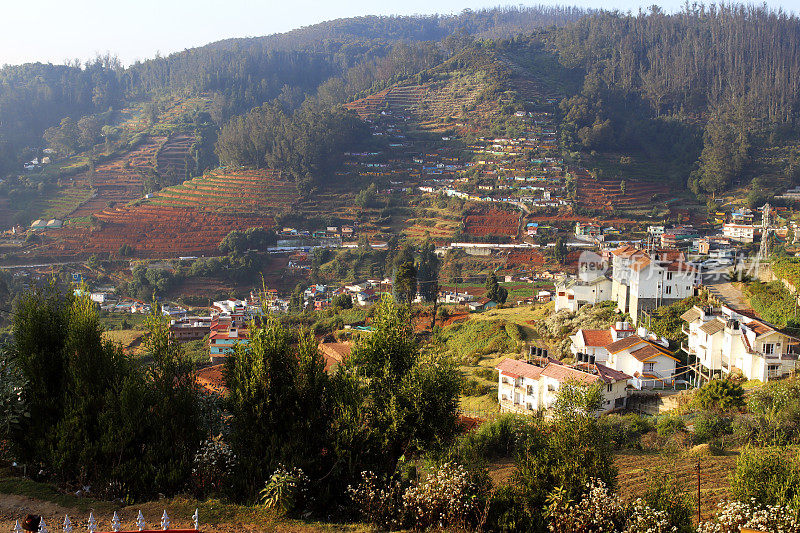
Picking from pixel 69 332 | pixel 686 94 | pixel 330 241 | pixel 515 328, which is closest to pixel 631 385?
pixel 515 328

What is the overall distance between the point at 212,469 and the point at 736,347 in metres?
12.6

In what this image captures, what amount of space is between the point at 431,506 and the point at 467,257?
33638mm

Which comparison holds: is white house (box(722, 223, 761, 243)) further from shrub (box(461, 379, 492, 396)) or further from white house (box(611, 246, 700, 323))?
shrub (box(461, 379, 492, 396))

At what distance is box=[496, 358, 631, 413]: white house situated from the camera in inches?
597

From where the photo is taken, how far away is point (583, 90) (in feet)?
217

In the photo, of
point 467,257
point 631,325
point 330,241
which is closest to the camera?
point 631,325

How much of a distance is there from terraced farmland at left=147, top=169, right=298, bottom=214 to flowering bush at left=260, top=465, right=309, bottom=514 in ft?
136

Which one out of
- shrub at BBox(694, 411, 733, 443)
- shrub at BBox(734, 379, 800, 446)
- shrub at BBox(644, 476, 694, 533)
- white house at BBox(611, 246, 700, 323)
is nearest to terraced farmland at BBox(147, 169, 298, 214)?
white house at BBox(611, 246, 700, 323)

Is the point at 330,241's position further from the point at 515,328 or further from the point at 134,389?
the point at 134,389

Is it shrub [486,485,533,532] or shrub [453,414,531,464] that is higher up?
shrub [486,485,533,532]

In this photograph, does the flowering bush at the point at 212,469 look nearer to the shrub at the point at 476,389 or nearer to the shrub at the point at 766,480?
the shrub at the point at 766,480

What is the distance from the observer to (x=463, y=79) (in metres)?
67.5

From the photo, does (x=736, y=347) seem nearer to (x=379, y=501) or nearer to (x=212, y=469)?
(x=379, y=501)

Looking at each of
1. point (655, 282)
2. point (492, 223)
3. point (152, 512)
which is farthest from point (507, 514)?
point (492, 223)
